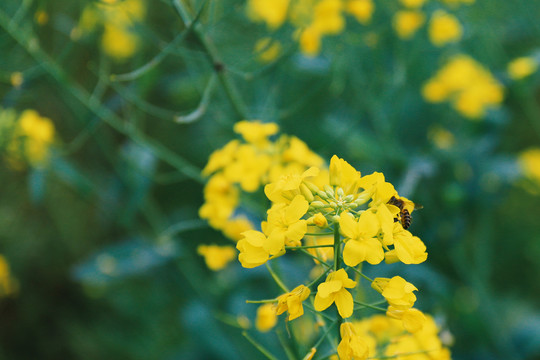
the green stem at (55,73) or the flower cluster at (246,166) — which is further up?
the green stem at (55,73)

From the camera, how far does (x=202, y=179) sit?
170cm

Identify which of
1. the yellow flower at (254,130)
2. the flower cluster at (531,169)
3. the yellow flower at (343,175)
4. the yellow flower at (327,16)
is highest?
the yellow flower at (327,16)

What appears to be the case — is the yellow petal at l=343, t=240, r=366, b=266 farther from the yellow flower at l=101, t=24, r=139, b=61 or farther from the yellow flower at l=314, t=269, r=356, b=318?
the yellow flower at l=101, t=24, r=139, b=61

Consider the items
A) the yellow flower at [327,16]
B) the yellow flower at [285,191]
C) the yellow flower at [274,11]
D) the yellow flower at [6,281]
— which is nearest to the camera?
the yellow flower at [285,191]

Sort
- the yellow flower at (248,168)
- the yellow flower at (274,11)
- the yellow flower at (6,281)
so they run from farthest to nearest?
the yellow flower at (6,281), the yellow flower at (274,11), the yellow flower at (248,168)

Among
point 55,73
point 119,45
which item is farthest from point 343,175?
point 119,45

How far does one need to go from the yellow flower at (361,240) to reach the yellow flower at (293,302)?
129 millimetres

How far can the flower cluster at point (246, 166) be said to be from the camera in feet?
4.49

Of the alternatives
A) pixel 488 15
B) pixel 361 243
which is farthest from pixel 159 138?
pixel 361 243

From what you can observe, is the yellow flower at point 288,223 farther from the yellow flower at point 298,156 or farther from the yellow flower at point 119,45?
the yellow flower at point 119,45

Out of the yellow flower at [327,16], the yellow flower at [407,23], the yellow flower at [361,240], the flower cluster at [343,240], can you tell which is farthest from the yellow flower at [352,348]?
the yellow flower at [407,23]

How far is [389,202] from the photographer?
0.97 metres

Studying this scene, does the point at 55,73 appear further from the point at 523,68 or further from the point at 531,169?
the point at 531,169

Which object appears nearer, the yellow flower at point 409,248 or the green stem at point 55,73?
the yellow flower at point 409,248
